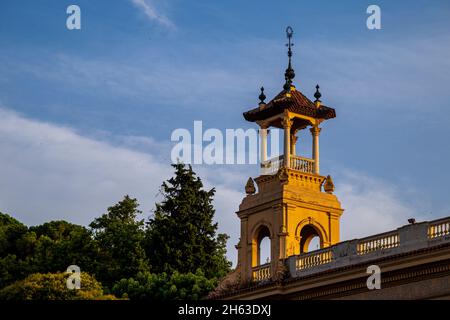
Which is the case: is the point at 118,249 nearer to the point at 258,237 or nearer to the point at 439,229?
the point at 258,237

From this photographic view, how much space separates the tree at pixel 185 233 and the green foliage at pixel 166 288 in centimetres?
1187

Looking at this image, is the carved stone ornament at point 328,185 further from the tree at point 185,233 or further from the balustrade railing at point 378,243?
the tree at point 185,233

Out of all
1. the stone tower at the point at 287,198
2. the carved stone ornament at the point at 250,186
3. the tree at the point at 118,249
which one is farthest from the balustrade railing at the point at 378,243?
the tree at the point at 118,249

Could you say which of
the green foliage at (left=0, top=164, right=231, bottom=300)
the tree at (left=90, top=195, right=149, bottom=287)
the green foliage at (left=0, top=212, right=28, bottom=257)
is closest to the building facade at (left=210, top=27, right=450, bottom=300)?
the green foliage at (left=0, top=164, right=231, bottom=300)

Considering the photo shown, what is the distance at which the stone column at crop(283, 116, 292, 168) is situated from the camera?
49.6 metres

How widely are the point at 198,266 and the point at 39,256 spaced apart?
37.2 feet

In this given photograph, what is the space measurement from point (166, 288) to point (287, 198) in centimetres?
1990

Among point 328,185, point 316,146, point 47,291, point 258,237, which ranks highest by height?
point 316,146

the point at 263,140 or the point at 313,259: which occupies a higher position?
the point at 263,140

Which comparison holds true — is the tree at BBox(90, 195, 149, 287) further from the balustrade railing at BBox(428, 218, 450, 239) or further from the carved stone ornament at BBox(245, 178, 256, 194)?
the balustrade railing at BBox(428, 218, 450, 239)

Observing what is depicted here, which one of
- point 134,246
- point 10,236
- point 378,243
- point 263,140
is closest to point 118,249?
point 134,246

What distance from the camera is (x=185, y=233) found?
284 ft
